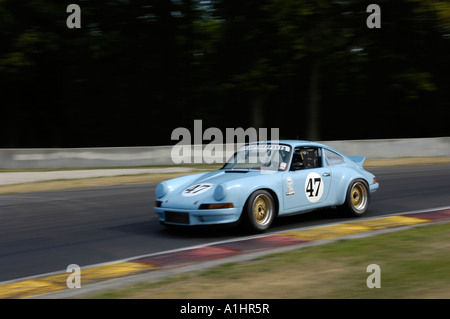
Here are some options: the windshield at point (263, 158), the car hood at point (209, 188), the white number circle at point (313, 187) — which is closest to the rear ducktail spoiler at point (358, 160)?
the white number circle at point (313, 187)

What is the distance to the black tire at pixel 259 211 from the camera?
740cm

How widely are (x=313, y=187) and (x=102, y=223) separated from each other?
3.28 metres

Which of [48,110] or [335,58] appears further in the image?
[48,110]

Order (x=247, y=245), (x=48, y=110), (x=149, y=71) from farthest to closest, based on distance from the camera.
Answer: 1. (x=48, y=110)
2. (x=149, y=71)
3. (x=247, y=245)

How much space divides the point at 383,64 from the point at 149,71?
11.9 metres

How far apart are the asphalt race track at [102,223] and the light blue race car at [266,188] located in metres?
0.30

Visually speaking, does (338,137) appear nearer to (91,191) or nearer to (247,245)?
(91,191)

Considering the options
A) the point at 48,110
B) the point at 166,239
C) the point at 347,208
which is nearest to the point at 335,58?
the point at 48,110

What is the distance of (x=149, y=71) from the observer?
1126 inches

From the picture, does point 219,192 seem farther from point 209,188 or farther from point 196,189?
point 196,189

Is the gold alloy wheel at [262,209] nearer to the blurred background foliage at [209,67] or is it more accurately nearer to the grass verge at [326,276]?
the grass verge at [326,276]

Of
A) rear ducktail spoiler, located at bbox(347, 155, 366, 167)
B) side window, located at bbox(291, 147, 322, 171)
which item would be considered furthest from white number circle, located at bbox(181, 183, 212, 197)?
rear ducktail spoiler, located at bbox(347, 155, 366, 167)

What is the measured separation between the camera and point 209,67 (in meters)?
28.0

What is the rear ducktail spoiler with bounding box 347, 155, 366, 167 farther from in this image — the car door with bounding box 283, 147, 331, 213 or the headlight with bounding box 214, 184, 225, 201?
the headlight with bounding box 214, 184, 225, 201
